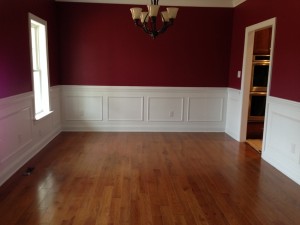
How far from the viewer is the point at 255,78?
538cm

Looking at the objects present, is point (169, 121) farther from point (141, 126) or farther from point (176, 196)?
point (176, 196)

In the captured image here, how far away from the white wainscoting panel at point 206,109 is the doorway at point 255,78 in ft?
2.32

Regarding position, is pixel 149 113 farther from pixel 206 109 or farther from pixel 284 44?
pixel 284 44

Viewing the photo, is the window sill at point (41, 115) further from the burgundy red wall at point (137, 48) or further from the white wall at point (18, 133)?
the burgundy red wall at point (137, 48)

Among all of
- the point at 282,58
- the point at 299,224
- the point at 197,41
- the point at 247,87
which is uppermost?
the point at 197,41

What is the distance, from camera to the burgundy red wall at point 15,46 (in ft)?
10.9

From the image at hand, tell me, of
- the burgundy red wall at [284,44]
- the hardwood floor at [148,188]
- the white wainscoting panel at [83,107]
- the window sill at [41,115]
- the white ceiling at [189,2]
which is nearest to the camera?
the hardwood floor at [148,188]

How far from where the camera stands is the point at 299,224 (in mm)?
2537

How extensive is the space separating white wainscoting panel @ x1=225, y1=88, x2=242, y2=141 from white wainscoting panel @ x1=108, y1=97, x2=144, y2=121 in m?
1.90

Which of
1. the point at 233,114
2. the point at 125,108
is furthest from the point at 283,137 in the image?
the point at 125,108

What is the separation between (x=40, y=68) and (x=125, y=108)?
1909 mm

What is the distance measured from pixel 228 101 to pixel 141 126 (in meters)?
2.00

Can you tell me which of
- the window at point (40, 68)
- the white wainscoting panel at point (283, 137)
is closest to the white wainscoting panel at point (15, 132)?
the window at point (40, 68)

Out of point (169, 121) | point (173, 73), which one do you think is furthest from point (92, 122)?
point (173, 73)
